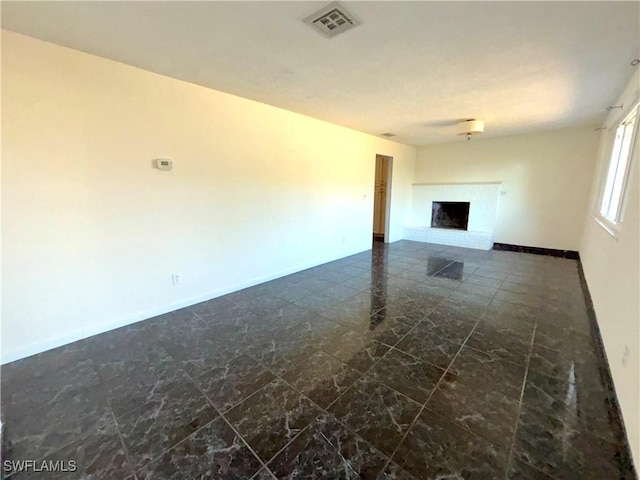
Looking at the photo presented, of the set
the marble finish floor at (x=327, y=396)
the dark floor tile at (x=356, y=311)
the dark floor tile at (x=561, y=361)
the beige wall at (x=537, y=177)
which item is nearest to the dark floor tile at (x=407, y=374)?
the marble finish floor at (x=327, y=396)

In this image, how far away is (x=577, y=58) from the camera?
83.0 inches

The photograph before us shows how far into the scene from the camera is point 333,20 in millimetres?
1674

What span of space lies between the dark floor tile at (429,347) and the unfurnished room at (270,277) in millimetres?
32

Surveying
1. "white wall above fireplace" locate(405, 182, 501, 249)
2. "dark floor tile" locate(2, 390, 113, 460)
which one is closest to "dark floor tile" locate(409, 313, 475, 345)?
"dark floor tile" locate(2, 390, 113, 460)

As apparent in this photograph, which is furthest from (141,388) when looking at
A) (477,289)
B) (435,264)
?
(435,264)

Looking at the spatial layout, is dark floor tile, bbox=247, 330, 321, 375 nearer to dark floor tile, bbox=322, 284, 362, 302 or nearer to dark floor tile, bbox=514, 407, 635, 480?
dark floor tile, bbox=322, 284, 362, 302

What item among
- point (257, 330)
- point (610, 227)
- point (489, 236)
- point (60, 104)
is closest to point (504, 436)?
point (257, 330)

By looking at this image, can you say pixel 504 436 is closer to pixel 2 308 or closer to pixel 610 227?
pixel 610 227

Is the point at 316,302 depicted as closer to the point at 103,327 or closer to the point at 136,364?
the point at 136,364

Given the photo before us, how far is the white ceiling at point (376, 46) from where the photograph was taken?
1.59 m

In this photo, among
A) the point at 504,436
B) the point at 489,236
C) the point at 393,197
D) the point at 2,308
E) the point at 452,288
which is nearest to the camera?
the point at 504,436

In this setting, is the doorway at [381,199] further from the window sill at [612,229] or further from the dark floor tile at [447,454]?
the dark floor tile at [447,454]

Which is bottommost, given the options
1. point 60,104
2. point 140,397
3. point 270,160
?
point 140,397

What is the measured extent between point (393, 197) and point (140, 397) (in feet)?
18.6
